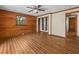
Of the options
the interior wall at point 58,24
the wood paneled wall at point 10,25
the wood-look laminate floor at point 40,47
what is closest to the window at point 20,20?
the wood paneled wall at point 10,25

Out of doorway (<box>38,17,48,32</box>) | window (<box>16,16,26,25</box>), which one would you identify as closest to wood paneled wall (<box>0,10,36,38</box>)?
window (<box>16,16,26,25</box>)

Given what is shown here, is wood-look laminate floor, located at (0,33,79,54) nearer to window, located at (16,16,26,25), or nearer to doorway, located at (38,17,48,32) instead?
window, located at (16,16,26,25)

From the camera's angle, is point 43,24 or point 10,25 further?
point 43,24

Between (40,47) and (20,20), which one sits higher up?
(20,20)

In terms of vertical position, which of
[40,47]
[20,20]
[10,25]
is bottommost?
[40,47]

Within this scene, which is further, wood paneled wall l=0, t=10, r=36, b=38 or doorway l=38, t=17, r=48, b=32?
doorway l=38, t=17, r=48, b=32

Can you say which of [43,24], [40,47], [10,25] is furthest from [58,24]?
[43,24]

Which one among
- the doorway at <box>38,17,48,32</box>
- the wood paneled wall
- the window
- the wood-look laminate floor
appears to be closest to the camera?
the wood-look laminate floor

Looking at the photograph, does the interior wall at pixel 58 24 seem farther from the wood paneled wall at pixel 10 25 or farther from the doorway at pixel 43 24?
the doorway at pixel 43 24

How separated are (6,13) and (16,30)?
2003 millimetres

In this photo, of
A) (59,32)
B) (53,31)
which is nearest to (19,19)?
(53,31)

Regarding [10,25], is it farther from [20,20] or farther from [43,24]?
[43,24]

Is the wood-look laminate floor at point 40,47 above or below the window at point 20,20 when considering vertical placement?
below

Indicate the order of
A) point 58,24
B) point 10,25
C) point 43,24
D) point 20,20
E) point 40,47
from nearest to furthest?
1. point 40,47
2. point 58,24
3. point 10,25
4. point 20,20
5. point 43,24
